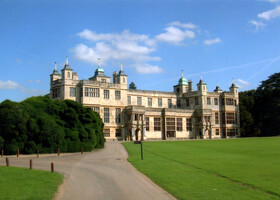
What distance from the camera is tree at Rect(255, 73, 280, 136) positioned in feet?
242

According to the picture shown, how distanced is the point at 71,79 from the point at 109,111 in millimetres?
9157

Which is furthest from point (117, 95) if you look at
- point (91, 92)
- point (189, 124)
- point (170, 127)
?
point (189, 124)

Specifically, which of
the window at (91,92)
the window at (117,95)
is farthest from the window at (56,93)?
the window at (117,95)

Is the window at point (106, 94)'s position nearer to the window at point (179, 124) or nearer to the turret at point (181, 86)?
the window at point (179, 124)

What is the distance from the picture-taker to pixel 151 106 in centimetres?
6912

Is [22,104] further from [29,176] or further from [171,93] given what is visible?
[171,93]

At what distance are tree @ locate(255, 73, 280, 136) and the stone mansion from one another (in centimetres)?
647

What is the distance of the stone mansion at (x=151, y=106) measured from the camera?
5612 centimetres

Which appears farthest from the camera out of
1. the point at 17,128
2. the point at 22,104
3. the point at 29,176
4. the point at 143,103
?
the point at 143,103

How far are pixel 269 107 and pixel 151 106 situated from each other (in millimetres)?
29134

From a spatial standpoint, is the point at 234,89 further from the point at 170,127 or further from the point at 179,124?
the point at 170,127

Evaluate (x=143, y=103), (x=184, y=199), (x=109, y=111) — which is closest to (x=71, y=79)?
(x=109, y=111)

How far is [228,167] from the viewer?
17.8 meters

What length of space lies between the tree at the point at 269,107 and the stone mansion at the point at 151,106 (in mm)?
6475
